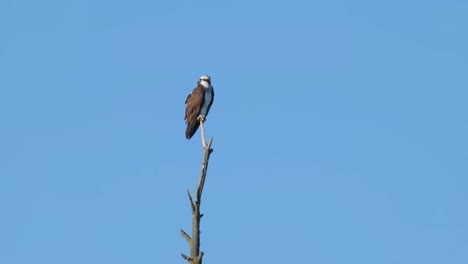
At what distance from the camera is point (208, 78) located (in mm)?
29094

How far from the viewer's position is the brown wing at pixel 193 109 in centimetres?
2726

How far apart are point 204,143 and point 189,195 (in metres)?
1.68

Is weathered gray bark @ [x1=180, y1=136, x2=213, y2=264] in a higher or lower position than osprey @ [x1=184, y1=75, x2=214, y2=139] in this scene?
lower

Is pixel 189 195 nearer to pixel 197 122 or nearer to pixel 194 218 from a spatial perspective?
pixel 194 218

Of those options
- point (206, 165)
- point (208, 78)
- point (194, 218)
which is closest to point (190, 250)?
point (194, 218)

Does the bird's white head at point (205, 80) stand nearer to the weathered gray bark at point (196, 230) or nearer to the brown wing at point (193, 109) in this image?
the brown wing at point (193, 109)

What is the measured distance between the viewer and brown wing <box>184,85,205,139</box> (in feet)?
89.4

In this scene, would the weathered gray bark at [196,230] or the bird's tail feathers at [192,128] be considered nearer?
the weathered gray bark at [196,230]

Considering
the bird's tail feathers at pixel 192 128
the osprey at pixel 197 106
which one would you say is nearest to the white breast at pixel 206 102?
the osprey at pixel 197 106

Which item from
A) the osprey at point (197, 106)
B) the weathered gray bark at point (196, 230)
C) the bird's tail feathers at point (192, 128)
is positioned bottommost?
the weathered gray bark at point (196, 230)

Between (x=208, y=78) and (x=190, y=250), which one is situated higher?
(x=208, y=78)

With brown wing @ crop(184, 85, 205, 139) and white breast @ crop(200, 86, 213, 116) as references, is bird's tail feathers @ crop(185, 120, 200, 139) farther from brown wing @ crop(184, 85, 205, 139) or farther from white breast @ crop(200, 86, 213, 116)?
white breast @ crop(200, 86, 213, 116)

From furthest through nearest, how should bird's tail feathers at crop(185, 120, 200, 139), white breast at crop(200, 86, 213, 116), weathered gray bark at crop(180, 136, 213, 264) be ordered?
white breast at crop(200, 86, 213, 116) < bird's tail feathers at crop(185, 120, 200, 139) < weathered gray bark at crop(180, 136, 213, 264)

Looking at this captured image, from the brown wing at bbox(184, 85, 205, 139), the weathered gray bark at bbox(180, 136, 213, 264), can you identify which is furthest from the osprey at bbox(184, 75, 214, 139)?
the weathered gray bark at bbox(180, 136, 213, 264)
